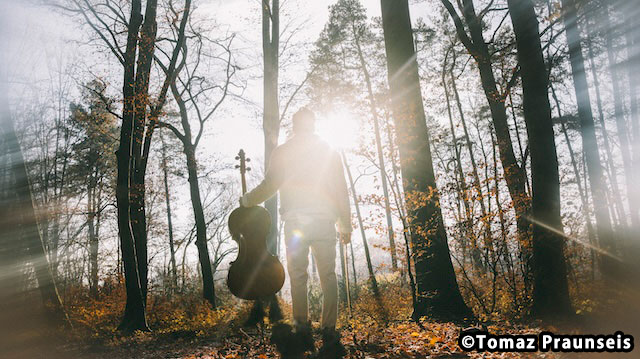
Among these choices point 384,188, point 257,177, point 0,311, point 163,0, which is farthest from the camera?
point 257,177

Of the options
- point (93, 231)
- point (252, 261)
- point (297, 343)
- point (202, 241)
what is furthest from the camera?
point (93, 231)

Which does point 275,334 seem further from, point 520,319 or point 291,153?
point 520,319

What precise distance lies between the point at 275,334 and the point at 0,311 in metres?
2.31

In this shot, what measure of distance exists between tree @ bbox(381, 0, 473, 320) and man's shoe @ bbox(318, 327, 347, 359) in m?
2.22

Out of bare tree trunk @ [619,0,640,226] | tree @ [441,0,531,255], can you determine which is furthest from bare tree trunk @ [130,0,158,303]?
bare tree trunk @ [619,0,640,226]

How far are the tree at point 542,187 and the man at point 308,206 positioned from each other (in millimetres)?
3196

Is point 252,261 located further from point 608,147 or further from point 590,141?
point 608,147

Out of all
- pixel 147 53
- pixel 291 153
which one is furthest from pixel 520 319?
pixel 147 53

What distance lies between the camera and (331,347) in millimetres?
2957

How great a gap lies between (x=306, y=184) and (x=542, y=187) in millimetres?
3682

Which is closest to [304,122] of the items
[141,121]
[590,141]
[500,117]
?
[500,117]

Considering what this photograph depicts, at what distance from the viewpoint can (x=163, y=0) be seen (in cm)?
1148

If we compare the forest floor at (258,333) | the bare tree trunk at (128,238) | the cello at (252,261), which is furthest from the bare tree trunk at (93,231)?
the cello at (252,261)

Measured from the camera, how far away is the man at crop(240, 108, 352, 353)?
3145 mm
